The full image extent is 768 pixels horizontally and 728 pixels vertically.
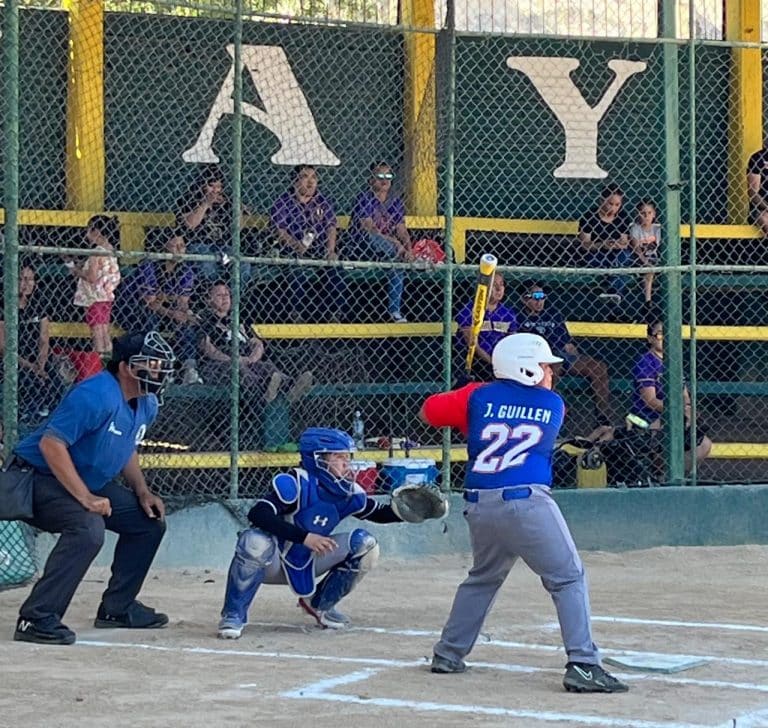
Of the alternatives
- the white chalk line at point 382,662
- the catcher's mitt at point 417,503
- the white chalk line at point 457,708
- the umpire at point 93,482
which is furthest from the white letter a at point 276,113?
the white chalk line at point 457,708

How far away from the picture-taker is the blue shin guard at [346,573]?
8.31 metres

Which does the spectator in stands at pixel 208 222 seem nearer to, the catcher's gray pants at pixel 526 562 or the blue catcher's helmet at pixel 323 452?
the blue catcher's helmet at pixel 323 452

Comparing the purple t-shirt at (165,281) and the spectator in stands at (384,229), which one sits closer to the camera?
the purple t-shirt at (165,281)

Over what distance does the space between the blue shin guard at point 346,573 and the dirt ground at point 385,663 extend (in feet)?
0.55

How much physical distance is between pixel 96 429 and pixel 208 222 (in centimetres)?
368

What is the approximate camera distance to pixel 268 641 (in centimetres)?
796

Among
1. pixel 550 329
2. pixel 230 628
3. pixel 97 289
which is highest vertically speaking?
pixel 97 289

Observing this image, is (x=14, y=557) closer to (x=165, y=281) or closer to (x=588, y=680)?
(x=165, y=281)

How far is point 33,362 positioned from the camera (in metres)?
11.0

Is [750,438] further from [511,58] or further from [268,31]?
[268,31]

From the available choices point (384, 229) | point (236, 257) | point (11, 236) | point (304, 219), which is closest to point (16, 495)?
point (11, 236)

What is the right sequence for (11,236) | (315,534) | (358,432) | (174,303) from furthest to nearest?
(358,432), (174,303), (11,236), (315,534)

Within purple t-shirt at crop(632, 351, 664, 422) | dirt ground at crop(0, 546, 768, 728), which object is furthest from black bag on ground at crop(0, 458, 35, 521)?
purple t-shirt at crop(632, 351, 664, 422)

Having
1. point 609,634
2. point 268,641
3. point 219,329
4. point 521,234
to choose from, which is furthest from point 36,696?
point 521,234
